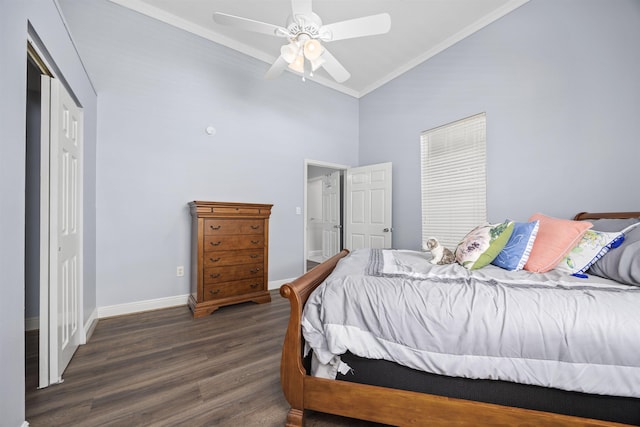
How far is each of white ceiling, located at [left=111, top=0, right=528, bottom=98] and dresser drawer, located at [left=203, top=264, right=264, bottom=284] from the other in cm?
279

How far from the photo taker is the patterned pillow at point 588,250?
5.04 feet

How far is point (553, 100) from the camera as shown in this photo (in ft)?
7.80

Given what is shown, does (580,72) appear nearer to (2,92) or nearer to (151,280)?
(2,92)

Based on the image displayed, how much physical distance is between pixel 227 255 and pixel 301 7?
2.40 metres

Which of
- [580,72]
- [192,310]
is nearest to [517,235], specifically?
[580,72]

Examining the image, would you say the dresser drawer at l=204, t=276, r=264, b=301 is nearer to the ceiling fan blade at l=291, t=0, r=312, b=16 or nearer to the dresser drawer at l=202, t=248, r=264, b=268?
the dresser drawer at l=202, t=248, r=264, b=268

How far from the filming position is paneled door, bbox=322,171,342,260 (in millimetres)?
5293

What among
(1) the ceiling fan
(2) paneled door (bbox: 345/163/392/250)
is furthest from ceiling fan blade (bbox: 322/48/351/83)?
(2) paneled door (bbox: 345/163/392/250)

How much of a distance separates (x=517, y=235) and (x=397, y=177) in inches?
92.3

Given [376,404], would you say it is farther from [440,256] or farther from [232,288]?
[232,288]

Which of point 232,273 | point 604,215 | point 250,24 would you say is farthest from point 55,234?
point 604,215

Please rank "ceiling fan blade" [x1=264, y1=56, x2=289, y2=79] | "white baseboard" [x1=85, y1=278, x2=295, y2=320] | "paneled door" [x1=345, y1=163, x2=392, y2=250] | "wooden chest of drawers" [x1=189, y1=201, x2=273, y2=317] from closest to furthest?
"ceiling fan blade" [x1=264, y1=56, x2=289, y2=79], "white baseboard" [x1=85, y1=278, x2=295, y2=320], "wooden chest of drawers" [x1=189, y1=201, x2=273, y2=317], "paneled door" [x1=345, y1=163, x2=392, y2=250]

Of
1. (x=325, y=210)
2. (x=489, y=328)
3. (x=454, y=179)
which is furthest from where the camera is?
(x=325, y=210)

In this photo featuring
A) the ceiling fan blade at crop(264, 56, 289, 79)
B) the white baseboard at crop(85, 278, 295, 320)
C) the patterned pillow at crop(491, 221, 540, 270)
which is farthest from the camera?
the white baseboard at crop(85, 278, 295, 320)
